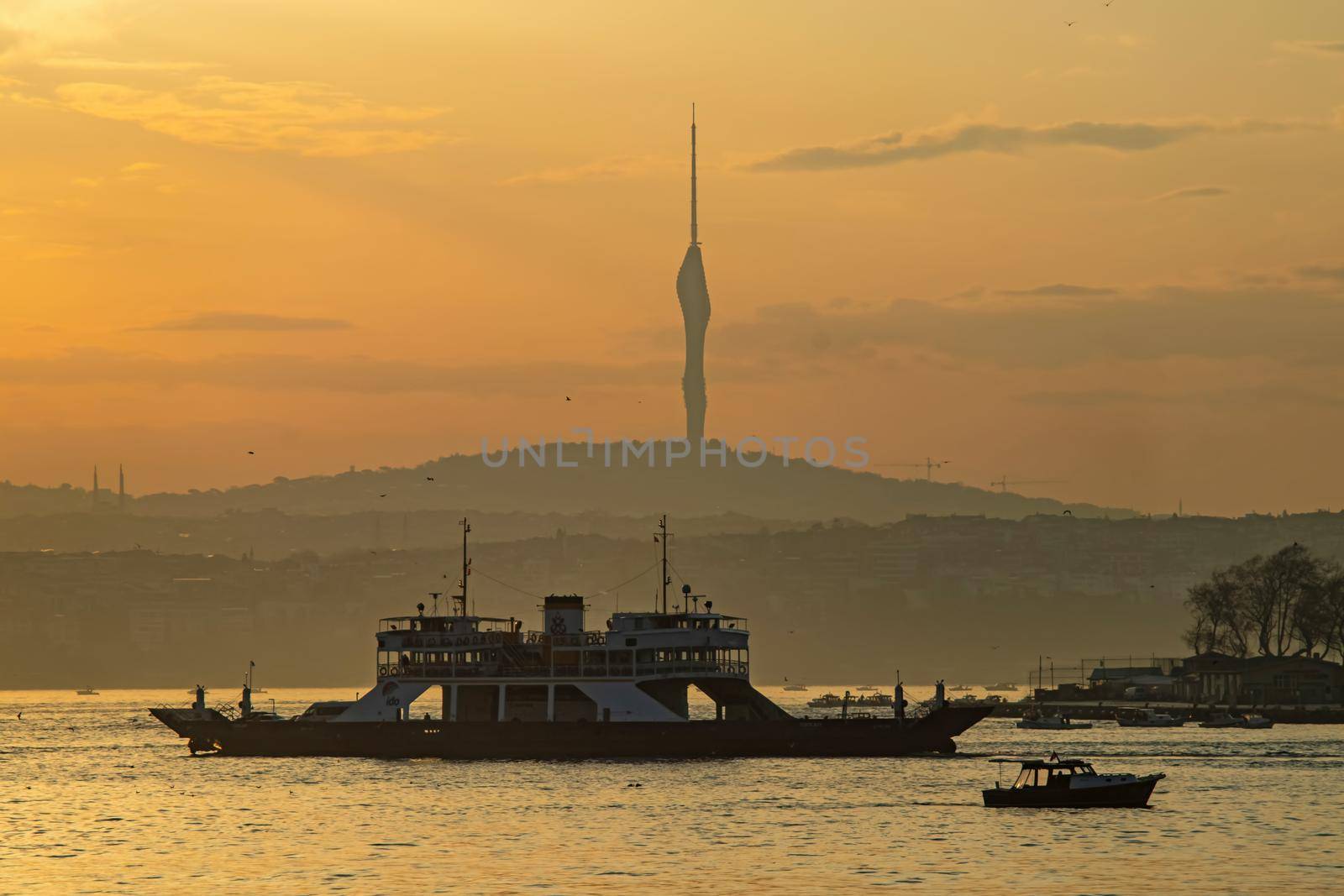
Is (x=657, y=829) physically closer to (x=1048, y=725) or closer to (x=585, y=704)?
(x=585, y=704)

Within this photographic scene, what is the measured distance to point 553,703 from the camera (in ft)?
374

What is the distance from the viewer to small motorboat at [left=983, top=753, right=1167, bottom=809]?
85125mm

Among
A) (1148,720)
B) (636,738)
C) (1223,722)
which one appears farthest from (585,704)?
(1148,720)

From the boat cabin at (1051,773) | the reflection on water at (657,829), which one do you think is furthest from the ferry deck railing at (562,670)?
the boat cabin at (1051,773)

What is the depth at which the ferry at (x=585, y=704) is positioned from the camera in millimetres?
111250

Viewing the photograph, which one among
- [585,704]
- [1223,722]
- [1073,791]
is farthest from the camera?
[1223,722]

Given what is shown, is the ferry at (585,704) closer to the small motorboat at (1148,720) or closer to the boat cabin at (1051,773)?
the boat cabin at (1051,773)

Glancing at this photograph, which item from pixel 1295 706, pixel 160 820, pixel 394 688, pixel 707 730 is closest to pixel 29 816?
pixel 160 820

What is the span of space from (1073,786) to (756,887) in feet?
85.0

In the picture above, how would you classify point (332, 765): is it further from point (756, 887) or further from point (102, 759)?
point (756, 887)

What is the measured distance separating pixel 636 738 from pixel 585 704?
4425 millimetres

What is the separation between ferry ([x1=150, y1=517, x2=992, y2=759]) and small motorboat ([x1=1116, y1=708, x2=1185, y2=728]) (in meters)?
68.7

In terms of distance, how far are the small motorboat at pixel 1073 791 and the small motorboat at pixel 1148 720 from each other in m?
96.8

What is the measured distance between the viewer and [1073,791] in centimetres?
8512
